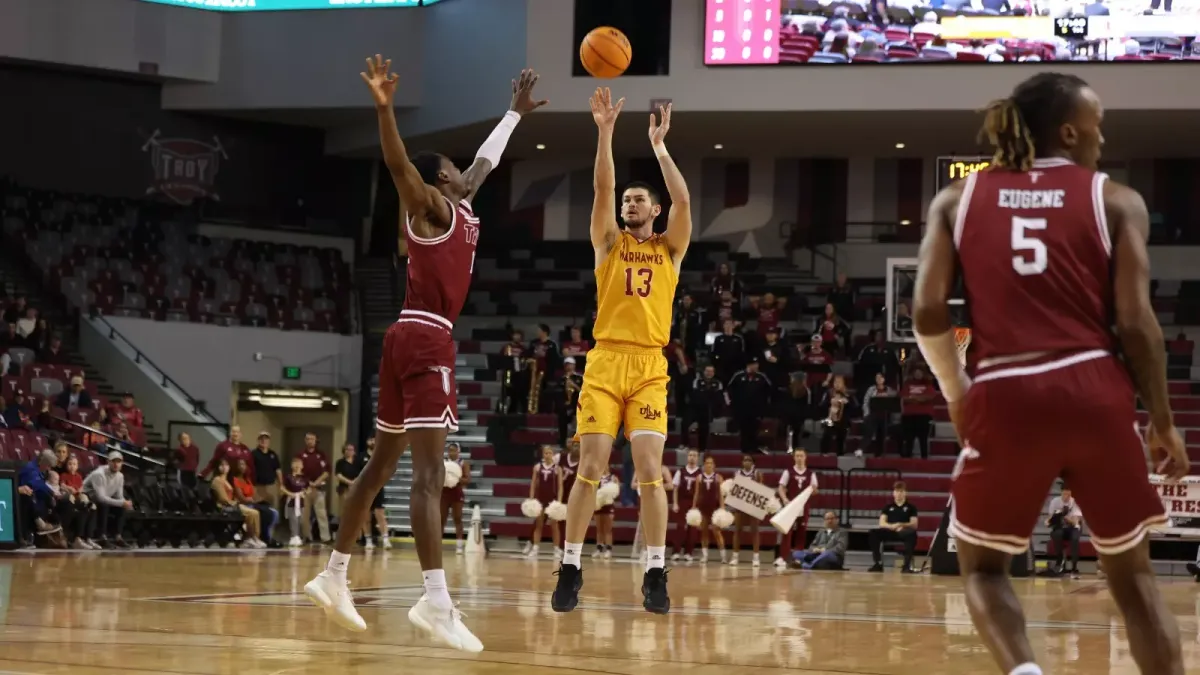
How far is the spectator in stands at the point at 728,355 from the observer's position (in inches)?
899

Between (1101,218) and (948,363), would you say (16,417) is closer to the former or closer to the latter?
(948,363)

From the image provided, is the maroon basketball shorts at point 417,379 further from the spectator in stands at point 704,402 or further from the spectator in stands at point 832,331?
the spectator in stands at point 832,331

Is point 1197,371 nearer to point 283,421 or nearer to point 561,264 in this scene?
point 561,264

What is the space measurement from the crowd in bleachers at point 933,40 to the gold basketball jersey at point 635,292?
58.2ft

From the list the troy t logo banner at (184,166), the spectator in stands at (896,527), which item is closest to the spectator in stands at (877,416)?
the spectator in stands at (896,527)

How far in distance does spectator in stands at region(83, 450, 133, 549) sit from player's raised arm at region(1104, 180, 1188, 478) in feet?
51.8

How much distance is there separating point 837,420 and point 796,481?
2.47 metres

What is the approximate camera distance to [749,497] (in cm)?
1928

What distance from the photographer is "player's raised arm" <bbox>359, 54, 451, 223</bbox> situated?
17.9ft

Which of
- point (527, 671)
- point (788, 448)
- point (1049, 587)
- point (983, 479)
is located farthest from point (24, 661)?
point (788, 448)

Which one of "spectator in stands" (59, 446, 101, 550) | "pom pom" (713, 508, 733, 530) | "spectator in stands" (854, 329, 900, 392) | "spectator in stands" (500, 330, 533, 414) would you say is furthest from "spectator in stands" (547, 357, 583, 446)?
"spectator in stands" (59, 446, 101, 550)

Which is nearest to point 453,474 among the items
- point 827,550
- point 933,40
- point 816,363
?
point 827,550

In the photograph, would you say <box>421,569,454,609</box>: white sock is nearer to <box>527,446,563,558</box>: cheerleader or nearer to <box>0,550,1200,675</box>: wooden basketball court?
<box>0,550,1200,675</box>: wooden basketball court

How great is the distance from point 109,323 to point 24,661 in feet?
70.5
